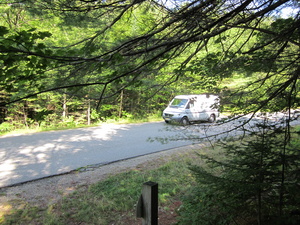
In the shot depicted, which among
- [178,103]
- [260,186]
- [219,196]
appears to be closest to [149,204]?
[219,196]

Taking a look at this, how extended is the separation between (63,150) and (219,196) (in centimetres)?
595

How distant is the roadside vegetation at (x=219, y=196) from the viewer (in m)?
2.37

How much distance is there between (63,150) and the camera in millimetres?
7371

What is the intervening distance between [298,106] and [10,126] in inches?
474

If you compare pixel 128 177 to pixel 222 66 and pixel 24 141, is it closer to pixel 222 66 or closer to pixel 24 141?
pixel 222 66

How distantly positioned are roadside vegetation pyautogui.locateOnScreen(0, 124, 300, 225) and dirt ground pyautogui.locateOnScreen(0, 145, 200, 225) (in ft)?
0.23

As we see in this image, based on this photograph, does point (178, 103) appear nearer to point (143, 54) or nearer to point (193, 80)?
point (193, 80)

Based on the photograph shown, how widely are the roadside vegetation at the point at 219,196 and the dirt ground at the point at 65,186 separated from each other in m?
0.07

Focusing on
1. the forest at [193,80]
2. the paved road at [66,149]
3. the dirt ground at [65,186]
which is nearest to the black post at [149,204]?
the forest at [193,80]

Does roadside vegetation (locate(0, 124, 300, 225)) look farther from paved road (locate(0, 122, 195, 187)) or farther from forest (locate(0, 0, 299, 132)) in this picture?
paved road (locate(0, 122, 195, 187))

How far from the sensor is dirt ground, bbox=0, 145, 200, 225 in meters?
3.88

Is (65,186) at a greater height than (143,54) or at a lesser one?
lesser

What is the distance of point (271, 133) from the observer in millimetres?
2617

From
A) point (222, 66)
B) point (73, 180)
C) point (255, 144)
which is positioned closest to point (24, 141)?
point (73, 180)
